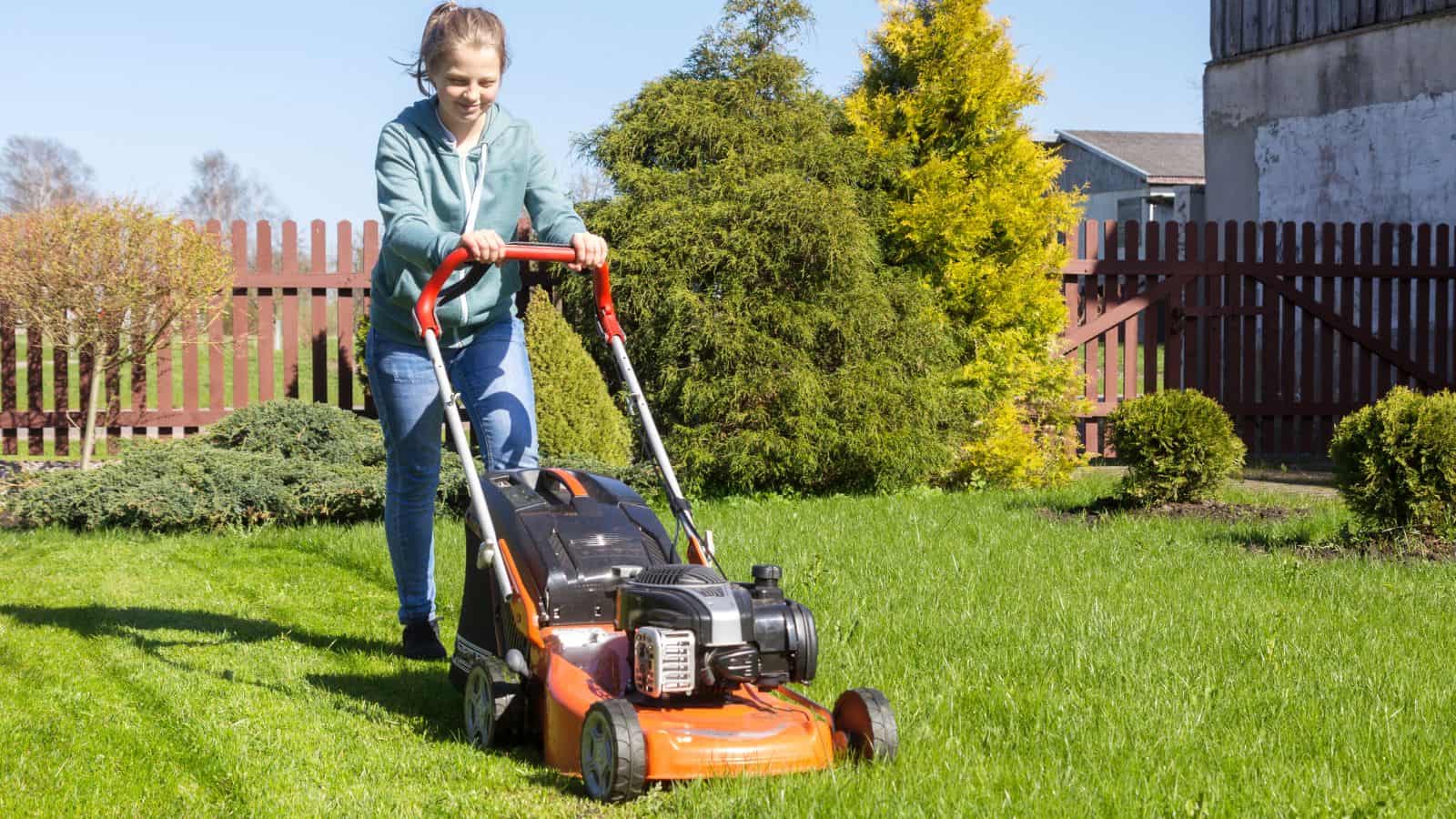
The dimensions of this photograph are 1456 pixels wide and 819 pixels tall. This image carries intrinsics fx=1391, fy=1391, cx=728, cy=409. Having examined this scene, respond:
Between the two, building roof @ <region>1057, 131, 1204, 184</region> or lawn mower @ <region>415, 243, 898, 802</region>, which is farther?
building roof @ <region>1057, 131, 1204, 184</region>

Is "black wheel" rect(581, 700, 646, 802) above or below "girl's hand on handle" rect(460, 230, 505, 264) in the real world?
below

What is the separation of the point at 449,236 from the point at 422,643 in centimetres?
150

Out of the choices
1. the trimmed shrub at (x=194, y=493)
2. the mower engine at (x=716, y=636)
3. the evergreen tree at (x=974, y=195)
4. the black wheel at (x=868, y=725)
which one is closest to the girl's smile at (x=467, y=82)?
the mower engine at (x=716, y=636)

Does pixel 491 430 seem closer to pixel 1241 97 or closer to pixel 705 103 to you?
pixel 705 103

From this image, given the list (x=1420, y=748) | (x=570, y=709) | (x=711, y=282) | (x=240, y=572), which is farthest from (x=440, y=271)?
(x=711, y=282)

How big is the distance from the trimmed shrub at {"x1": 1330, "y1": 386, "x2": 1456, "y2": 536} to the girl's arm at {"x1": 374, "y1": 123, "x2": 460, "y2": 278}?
475cm

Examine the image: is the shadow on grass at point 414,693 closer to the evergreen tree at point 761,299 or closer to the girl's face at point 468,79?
the girl's face at point 468,79

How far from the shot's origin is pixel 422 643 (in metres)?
4.62

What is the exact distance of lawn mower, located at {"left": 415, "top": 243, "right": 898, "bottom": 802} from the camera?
3.10 m

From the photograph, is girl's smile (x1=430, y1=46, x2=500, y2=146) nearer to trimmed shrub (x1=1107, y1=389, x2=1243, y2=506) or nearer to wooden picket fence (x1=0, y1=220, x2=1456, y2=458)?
trimmed shrub (x1=1107, y1=389, x2=1243, y2=506)

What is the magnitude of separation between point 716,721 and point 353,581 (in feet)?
11.4

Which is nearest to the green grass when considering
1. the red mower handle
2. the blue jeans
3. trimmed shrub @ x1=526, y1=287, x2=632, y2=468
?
the blue jeans

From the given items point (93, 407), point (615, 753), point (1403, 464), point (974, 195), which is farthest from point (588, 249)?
point (93, 407)

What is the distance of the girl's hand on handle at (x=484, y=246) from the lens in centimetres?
362
